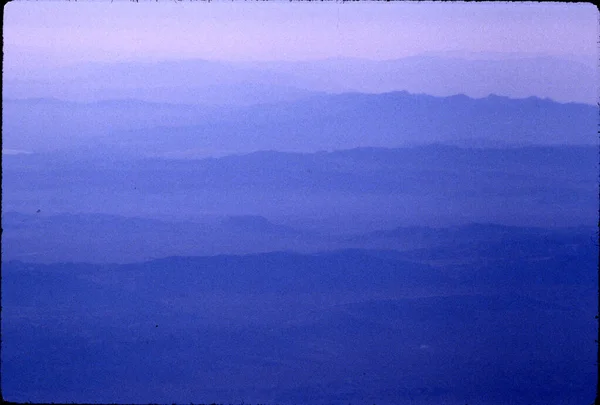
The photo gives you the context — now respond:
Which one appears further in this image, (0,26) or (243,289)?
(243,289)

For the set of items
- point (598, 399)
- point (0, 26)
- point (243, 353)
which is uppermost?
point (0, 26)

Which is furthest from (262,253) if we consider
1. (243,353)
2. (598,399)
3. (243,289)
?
(598,399)

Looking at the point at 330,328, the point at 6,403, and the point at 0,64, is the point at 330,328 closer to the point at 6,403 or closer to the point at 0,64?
the point at 6,403

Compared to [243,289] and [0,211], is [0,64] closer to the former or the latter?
[0,211]

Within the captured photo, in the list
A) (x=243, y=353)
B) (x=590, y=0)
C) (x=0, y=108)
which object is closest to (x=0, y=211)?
(x=0, y=108)

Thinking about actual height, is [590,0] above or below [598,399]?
above

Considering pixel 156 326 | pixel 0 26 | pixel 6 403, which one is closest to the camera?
pixel 0 26

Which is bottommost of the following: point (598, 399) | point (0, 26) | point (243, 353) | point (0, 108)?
point (598, 399)

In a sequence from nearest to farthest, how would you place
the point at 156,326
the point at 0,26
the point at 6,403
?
1. the point at 0,26
2. the point at 6,403
3. the point at 156,326

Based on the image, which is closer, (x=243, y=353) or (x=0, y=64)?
(x=0, y=64)
